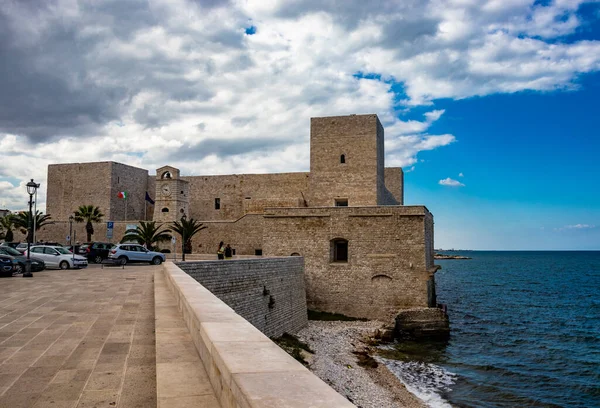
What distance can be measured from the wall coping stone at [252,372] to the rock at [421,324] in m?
18.7

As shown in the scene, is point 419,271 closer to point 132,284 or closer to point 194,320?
point 132,284

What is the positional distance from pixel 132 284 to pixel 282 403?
1266cm

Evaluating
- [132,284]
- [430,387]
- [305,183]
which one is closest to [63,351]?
[132,284]

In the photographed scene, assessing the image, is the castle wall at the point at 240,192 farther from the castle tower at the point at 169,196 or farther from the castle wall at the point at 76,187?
the castle wall at the point at 76,187

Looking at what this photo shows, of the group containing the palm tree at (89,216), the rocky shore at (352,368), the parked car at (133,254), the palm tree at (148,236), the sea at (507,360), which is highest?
the palm tree at (89,216)

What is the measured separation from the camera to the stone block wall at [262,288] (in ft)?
45.8

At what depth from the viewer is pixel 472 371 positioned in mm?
17609

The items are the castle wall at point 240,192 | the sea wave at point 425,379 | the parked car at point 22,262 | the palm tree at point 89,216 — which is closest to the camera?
the sea wave at point 425,379

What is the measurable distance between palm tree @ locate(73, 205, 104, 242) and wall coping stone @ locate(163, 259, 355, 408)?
3422 centimetres

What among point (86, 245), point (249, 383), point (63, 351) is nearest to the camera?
point (249, 383)

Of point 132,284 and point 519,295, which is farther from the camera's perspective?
point 519,295

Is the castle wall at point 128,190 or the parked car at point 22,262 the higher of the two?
the castle wall at point 128,190

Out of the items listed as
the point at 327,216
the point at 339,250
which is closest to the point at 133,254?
the point at 327,216

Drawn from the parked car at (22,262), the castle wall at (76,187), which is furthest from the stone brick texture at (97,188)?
the parked car at (22,262)
